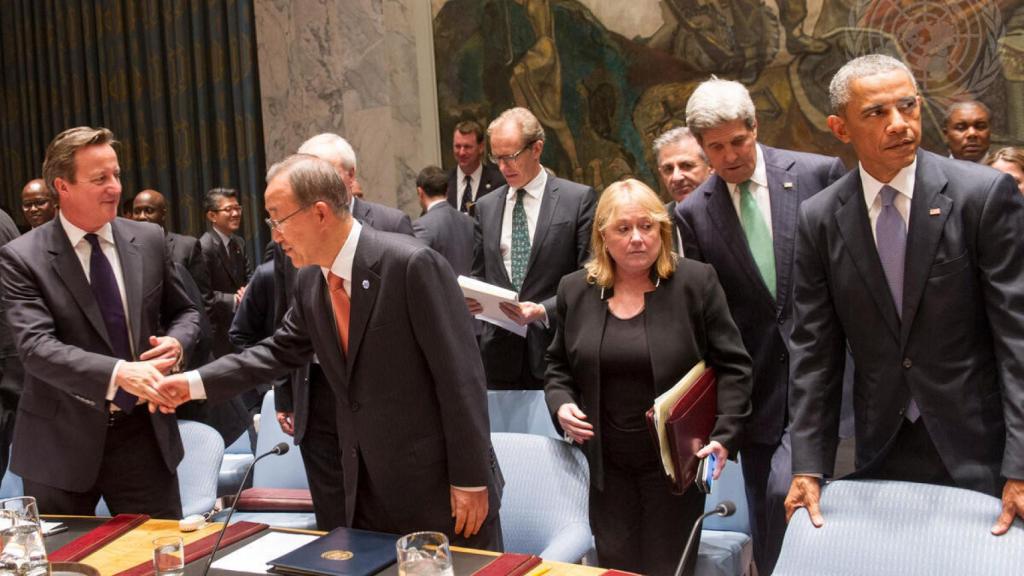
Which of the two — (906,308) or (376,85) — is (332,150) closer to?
(906,308)

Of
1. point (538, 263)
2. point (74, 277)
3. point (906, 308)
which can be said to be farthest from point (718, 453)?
point (74, 277)

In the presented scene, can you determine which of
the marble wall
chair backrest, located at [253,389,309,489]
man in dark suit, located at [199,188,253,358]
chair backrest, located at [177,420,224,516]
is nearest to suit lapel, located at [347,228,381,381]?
chair backrest, located at [177,420,224,516]

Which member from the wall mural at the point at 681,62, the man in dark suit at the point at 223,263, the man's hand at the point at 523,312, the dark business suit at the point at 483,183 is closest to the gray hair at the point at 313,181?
the man's hand at the point at 523,312

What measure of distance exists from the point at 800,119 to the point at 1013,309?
5.22 m

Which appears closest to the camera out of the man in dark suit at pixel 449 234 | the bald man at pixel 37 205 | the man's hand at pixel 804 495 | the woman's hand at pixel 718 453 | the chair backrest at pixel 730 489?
the man's hand at pixel 804 495

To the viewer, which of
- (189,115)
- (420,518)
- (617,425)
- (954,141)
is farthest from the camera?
(189,115)

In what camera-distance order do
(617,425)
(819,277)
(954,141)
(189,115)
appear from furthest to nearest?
(189,115) < (954,141) < (617,425) < (819,277)

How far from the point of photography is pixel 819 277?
2994mm

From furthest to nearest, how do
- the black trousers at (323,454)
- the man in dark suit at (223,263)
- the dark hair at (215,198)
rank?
the dark hair at (215,198) → the man in dark suit at (223,263) → the black trousers at (323,454)

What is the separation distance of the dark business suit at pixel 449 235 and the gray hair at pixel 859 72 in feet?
9.90

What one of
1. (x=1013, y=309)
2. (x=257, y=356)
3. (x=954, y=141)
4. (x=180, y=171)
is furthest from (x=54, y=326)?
(x=180, y=171)

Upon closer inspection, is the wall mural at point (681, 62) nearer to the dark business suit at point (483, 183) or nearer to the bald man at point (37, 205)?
the dark business suit at point (483, 183)

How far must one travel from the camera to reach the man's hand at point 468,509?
124 inches

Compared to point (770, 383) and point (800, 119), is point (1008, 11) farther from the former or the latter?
point (770, 383)
